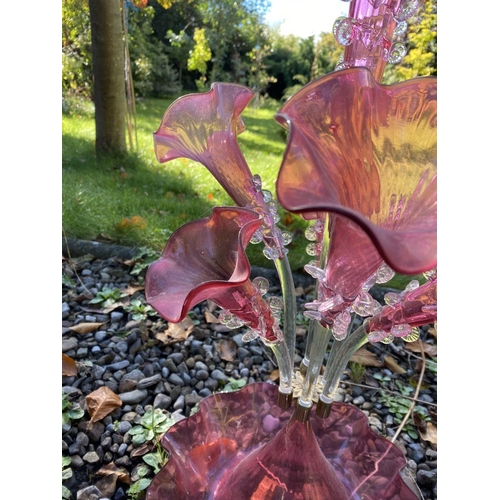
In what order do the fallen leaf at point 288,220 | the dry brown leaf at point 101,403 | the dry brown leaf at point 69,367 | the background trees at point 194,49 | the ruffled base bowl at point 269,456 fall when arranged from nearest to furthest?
the ruffled base bowl at point 269,456, the dry brown leaf at point 101,403, the dry brown leaf at point 69,367, the fallen leaf at point 288,220, the background trees at point 194,49

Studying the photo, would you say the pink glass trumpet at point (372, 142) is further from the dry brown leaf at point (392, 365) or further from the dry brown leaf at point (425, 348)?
the dry brown leaf at point (425, 348)

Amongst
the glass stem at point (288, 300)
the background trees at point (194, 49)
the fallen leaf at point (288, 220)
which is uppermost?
the background trees at point (194, 49)

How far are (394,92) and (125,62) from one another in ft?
7.50

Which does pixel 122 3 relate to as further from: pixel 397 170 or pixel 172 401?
pixel 397 170

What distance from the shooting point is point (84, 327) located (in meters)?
1.36

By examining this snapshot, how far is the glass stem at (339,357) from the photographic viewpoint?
58 cm

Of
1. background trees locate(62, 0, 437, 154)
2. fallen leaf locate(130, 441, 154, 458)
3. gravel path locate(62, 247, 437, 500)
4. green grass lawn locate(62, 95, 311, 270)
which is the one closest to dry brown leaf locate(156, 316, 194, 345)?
gravel path locate(62, 247, 437, 500)

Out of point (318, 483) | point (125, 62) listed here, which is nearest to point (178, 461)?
point (318, 483)

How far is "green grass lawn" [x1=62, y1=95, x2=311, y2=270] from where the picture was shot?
76.4 inches

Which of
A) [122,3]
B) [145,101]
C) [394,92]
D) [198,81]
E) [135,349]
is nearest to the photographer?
[394,92]

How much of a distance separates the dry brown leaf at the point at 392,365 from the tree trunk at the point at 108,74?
2.06 meters

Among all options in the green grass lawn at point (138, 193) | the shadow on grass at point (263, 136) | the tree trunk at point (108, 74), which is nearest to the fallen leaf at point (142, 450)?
the green grass lawn at point (138, 193)

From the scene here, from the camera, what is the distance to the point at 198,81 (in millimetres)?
4301

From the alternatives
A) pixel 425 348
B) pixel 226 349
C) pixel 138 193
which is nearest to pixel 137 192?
pixel 138 193
